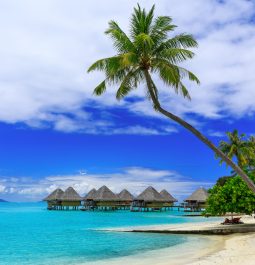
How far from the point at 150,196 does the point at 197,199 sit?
8.77m

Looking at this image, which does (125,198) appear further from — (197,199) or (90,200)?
(197,199)

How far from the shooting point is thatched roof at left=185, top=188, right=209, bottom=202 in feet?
232

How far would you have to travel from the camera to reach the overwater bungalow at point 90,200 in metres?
77.8

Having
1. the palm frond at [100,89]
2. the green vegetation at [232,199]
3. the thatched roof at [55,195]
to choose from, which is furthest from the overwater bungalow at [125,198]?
the palm frond at [100,89]

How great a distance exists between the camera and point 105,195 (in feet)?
248

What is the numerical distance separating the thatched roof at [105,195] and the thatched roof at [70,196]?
159 inches

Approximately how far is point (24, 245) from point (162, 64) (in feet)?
57.0

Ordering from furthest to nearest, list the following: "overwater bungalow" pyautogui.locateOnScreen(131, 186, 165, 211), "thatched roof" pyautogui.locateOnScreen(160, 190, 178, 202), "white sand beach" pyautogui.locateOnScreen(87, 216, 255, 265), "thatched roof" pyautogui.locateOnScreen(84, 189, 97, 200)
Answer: "thatched roof" pyautogui.locateOnScreen(84, 189, 97, 200) → "thatched roof" pyautogui.locateOnScreen(160, 190, 178, 202) → "overwater bungalow" pyautogui.locateOnScreen(131, 186, 165, 211) → "white sand beach" pyautogui.locateOnScreen(87, 216, 255, 265)

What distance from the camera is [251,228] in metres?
26.8

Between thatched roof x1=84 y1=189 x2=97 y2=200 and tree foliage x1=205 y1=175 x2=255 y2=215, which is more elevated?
thatched roof x1=84 y1=189 x2=97 y2=200

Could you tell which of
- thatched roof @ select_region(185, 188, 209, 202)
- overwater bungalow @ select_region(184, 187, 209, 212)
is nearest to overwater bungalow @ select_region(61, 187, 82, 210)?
overwater bungalow @ select_region(184, 187, 209, 212)

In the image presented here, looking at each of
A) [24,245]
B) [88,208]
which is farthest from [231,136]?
[88,208]

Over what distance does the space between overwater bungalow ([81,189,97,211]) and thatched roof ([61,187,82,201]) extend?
1444 millimetres

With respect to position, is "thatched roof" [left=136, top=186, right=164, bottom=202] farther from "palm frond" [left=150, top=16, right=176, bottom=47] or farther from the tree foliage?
"palm frond" [left=150, top=16, right=176, bottom=47]
